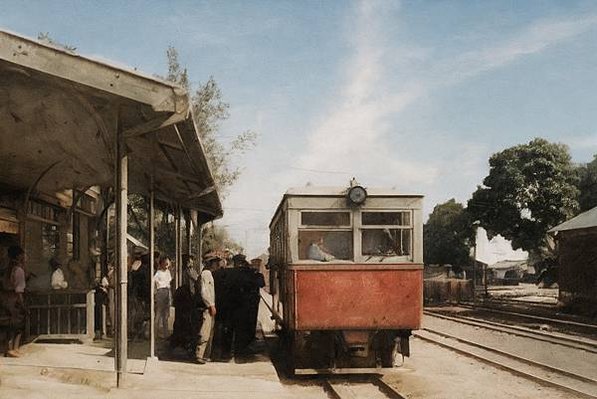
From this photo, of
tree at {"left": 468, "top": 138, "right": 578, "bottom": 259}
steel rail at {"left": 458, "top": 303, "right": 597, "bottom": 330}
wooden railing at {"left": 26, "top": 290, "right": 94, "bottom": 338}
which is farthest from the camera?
tree at {"left": 468, "top": 138, "right": 578, "bottom": 259}

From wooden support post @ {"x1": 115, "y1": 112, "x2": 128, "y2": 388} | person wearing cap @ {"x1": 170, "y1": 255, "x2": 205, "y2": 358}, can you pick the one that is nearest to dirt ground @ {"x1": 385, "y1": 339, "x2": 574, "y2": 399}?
person wearing cap @ {"x1": 170, "y1": 255, "x2": 205, "y2": 358}

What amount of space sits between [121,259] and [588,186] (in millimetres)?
42639

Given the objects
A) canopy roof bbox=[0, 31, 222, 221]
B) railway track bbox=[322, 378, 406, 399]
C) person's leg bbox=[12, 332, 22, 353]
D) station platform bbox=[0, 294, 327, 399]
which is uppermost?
canopy roof bbox=[0, 31, 222, 221]

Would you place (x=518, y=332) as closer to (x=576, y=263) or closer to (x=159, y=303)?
(x=576, y=263)

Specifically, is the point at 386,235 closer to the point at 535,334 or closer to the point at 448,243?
the point at 535,334

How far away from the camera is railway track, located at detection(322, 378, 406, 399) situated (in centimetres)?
796

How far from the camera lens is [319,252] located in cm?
888

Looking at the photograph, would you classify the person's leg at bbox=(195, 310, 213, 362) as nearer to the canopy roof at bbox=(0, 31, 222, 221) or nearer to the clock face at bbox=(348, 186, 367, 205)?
the canopy roof at bbox=(0, 31, 222, 221)

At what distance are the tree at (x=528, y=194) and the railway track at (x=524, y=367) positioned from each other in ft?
69.2

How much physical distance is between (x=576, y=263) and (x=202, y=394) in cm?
1937

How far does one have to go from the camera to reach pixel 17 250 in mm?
8070

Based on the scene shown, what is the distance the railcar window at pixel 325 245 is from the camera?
884 centimetres

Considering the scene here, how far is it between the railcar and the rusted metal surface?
0.01m

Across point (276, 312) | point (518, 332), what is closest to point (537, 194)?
point (518, 332)
